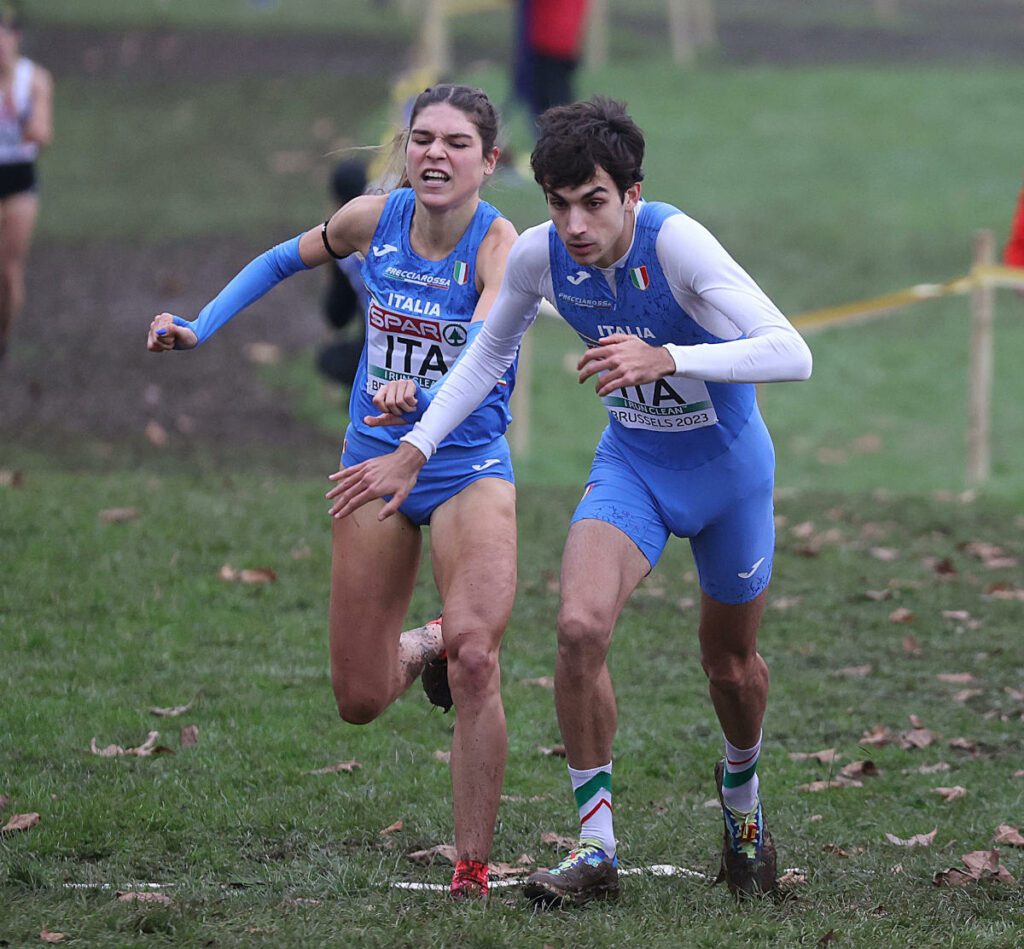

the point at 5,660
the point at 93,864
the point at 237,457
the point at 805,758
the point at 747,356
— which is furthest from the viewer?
the point at 237,457

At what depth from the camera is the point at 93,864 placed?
5.29m

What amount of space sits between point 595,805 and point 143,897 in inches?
51.7

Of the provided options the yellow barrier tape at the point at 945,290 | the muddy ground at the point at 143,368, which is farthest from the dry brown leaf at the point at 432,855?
the yellow barrier tape at the point at 945,290

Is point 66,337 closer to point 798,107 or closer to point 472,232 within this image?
point 472,232

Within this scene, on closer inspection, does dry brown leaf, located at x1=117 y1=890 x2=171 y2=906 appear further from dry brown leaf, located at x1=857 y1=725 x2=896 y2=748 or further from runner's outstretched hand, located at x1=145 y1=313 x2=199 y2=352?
dry brown leaf, located at x1=857 y1=725 x2=896 y2=748

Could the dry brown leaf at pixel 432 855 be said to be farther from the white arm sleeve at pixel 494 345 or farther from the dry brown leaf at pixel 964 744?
the dry brown leaf at pixel 964 744

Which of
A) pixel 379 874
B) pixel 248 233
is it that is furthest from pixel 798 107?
pixel 379 874

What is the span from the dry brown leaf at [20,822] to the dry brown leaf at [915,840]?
2830mm

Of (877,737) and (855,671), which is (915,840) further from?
(855,671)

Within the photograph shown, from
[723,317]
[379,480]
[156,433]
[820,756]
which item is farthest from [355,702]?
[156,433]

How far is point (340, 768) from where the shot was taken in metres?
6.38

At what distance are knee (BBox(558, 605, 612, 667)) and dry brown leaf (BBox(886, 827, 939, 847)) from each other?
1.58m

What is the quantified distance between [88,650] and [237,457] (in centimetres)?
486

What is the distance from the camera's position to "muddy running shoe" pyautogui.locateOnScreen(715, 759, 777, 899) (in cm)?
522
